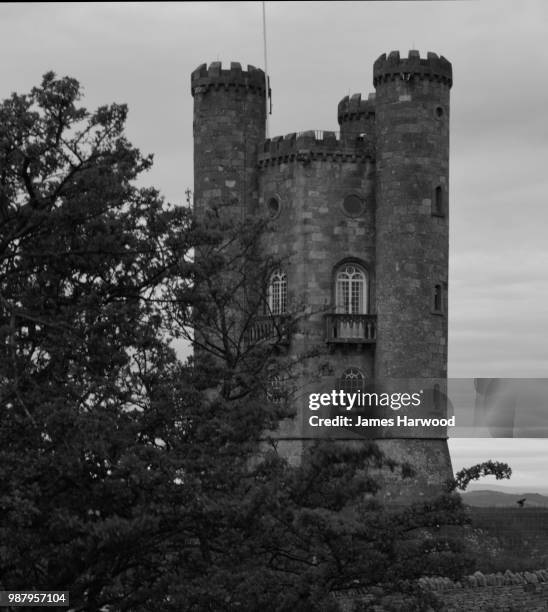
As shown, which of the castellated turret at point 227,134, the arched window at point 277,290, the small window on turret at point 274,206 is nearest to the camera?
the arched window at point 277,290

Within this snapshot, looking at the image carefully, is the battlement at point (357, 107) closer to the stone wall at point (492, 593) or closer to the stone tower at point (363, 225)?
the stone tower at point (363, 225)

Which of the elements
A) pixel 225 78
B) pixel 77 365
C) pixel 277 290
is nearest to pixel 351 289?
pixel 277 290

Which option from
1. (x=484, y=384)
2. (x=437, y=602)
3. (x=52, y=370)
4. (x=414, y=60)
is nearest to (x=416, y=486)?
(x=484, y=384)

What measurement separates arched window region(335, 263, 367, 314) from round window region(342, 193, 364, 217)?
76.8 inches

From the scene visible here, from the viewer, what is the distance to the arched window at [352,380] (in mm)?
55531

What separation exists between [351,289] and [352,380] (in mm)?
3421

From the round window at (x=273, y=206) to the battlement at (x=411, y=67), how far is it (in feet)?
19.6

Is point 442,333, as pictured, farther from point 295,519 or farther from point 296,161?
point 295,519

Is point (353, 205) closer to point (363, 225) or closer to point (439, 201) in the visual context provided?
point (363, 225)

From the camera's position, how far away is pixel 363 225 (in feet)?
185

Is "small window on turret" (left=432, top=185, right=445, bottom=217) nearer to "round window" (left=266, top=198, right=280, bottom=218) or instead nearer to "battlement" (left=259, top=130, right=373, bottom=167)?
"battlement" (left=259, top=130, right=373, bottom=167)

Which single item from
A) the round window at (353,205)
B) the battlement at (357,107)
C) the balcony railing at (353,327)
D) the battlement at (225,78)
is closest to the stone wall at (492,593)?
the balcony railing at (353,327)

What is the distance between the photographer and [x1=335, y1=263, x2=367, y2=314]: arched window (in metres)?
55.8

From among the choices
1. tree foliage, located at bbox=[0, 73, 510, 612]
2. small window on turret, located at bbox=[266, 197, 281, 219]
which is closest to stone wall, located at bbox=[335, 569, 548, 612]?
tree foliage, located at bbox=[0, 73, 510, 612]
